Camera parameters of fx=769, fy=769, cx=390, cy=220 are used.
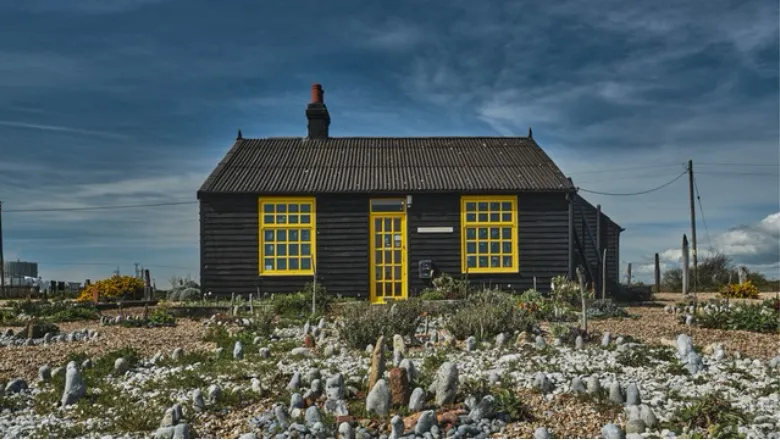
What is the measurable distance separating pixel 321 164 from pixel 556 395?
50.0ft

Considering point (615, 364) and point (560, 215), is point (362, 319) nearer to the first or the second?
point (615, 364)

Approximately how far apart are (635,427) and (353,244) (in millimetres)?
14255

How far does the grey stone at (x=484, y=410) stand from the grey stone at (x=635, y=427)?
37.8 inches

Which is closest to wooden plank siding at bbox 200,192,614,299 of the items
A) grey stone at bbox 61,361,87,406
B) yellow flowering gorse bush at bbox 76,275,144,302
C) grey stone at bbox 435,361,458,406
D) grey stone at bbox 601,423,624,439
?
yellow flowering gorse bush at bbox 76,275,144,302

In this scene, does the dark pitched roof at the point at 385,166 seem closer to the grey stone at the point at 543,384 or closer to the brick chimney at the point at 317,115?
the brick chimney at the point at 317,115

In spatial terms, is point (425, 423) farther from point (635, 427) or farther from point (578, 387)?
point (578, 387)

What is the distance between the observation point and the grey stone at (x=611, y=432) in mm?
5243

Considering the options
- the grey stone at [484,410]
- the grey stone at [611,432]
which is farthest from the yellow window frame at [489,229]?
the grey stone at [611,432]

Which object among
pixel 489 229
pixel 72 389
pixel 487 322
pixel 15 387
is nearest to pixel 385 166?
pixel 489 229

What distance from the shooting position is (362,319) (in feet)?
30.7

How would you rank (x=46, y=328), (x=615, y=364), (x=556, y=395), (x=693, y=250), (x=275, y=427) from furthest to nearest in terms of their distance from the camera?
1. (x=693, y=250)
2. (x=46, y=328)
3. (x=615, y=364)
4. (x=556, y=395)
5. (x=275, y=427)

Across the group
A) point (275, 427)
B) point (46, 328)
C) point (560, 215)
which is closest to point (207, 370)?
point (275, 427)

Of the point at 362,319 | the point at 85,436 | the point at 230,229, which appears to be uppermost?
the point at 230,229

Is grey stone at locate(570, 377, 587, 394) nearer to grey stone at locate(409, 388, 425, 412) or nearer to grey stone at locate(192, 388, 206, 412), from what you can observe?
grey stone at locate(409, 388, 425, 412)
